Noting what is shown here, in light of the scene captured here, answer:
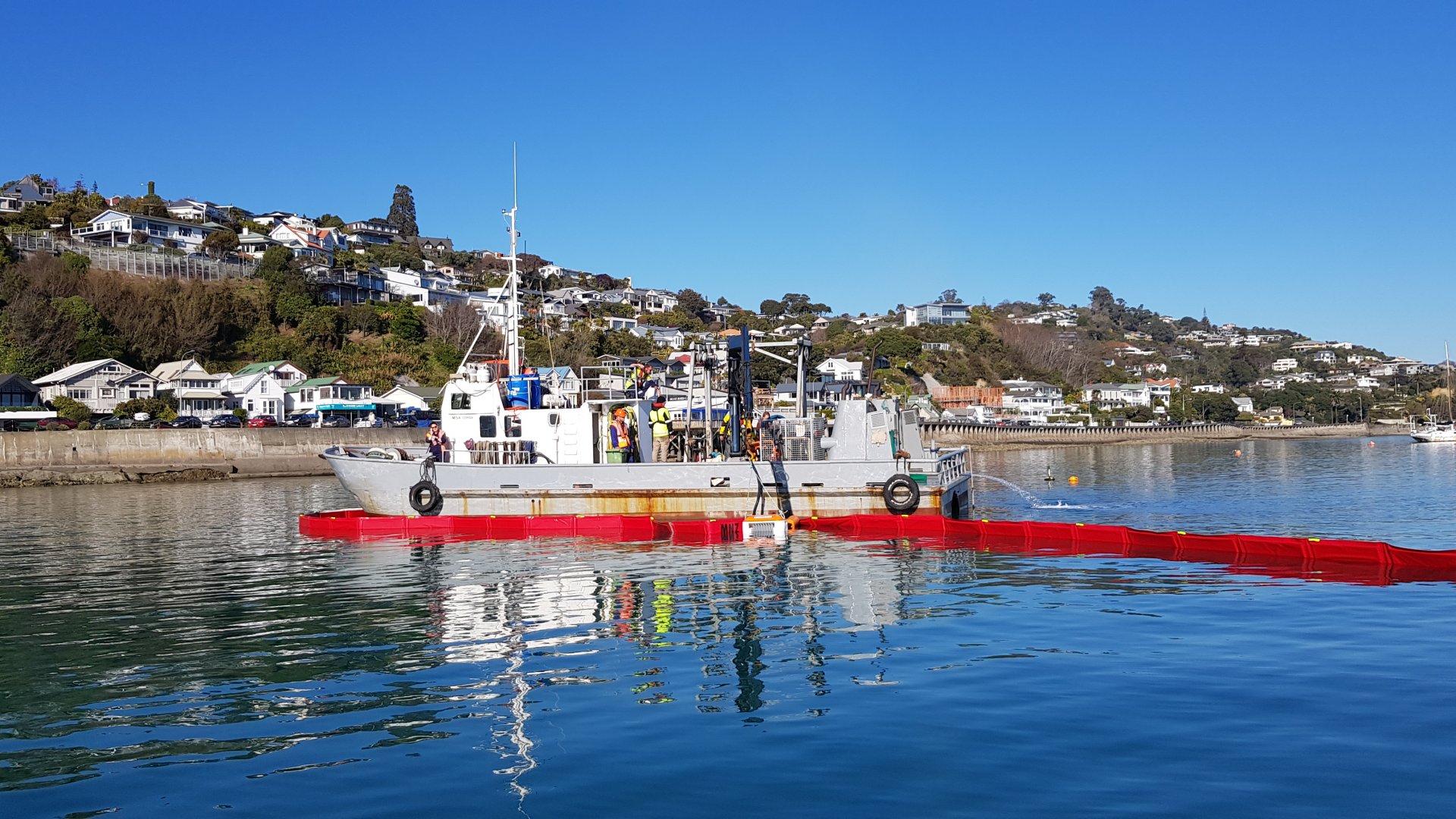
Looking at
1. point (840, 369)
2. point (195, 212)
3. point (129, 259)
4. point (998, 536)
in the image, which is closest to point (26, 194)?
point (195, 212)

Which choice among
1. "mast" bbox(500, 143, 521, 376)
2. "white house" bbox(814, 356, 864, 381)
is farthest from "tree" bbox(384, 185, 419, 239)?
"mast" bbox(500, 143, 521, 376)

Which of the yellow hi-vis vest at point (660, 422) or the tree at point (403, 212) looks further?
the tree at point (403, 212)

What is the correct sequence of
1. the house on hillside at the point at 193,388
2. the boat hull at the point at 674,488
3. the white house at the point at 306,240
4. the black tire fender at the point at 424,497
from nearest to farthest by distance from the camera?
the boat hull at the point at 674,488 → the black tire fender at the point at 424,497 → the house on hillside at the point at 193,388 → the white house at the point at 306,240

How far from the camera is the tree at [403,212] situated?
169m

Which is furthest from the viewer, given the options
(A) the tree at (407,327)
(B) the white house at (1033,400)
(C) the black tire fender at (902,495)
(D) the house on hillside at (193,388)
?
(B) the white house at (1033,400)

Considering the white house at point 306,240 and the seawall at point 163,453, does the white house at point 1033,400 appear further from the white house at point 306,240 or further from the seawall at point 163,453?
the seawall at point 163,453

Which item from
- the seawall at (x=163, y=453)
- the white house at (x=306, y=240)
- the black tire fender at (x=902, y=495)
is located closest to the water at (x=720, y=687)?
the black tire fender at (x=902, y=495)

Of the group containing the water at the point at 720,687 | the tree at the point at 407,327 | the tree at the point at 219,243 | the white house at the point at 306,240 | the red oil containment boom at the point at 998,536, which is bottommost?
the water at the point at 720,687

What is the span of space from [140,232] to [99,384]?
124 ft

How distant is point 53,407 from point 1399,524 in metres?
69.0

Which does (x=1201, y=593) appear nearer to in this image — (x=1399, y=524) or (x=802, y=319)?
(x=1399, y=524)

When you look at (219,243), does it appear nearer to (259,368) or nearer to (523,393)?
(259,368)

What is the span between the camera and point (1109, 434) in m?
110

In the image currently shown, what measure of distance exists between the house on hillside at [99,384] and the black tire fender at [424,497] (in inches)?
1971
